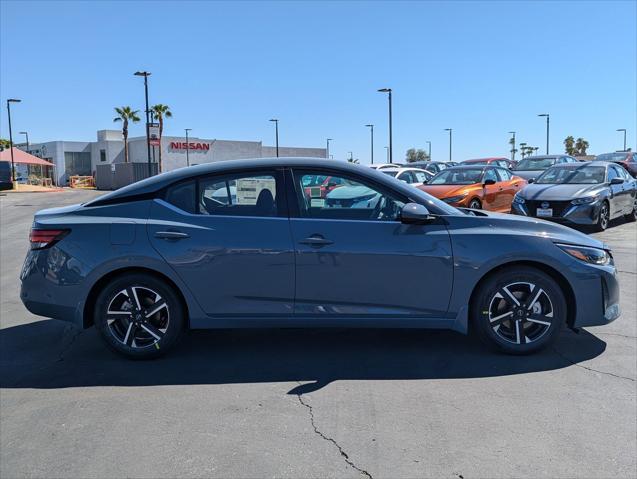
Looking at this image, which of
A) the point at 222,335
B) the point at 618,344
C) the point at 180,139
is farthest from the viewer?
the point at 180,139

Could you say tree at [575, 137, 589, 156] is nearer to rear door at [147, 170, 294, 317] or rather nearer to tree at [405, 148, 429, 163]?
tree at [405, 148, 429, 163]

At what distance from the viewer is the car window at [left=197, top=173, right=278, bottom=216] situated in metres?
4.48

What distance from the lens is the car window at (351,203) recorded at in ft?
14.6

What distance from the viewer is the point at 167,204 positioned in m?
4.52

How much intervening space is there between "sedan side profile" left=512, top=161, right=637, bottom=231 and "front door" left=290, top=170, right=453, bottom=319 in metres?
8.17

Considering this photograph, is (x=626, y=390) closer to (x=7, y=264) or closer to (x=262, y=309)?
(x=262, y=309)

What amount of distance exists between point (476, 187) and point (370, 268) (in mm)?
9507

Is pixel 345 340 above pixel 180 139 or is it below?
below

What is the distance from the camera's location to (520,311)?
4449 millimetres

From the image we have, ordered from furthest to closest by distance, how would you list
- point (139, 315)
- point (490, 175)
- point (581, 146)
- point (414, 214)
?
1. point (581, 146)
2. point (490, 175)
3. point (139, 315)
4. point (414, 214)

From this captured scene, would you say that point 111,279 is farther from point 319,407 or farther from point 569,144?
point 569,144

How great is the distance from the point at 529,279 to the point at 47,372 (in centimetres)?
378

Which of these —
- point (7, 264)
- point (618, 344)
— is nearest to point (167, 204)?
point (618, 344)

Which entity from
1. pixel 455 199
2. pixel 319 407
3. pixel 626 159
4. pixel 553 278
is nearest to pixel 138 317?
pixel 319 407
